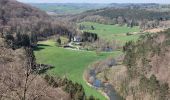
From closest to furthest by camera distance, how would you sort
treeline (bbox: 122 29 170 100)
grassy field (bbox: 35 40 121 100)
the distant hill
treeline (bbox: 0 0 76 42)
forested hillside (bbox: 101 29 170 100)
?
1. treeline (bbox: 122 29 170 100)
2. forested hillside (bbox: 101 29 170 100)
3. grassy field (bbox: 35 40 121 100)
4. treeline (bbox: 0 0 76 42)
5. the distant hill

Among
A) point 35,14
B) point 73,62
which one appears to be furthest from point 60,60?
point 35,14

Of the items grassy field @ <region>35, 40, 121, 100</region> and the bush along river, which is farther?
grassy field @ <region>35, 40, 121, 100</region>

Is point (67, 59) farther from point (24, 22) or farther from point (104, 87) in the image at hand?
point (24, 22)

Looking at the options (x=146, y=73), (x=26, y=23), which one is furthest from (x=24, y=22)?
(x=146, y=73)

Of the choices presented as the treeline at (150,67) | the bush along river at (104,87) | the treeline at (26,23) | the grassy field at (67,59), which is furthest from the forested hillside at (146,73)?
the treeline at (26,23)

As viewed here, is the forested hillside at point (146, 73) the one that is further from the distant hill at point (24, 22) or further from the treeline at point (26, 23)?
the distant hill at point (24, 22)

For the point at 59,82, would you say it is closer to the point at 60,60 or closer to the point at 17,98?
the point at 17,98

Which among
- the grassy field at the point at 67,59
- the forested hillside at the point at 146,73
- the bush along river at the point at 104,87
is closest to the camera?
the forested hillside at the point at 146,73

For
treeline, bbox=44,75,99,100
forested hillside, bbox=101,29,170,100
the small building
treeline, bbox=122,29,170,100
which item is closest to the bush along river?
forested hillside, bbox=101,29,170,100

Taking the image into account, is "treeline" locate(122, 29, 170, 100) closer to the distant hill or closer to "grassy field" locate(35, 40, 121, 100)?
"grassy field" locate(35, 40, 121, 100)
